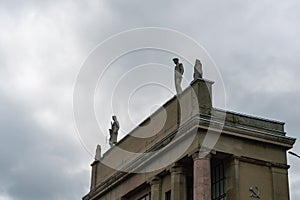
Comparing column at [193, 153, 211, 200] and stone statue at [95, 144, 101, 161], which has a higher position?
stone statue at [95, 144, 101, 161]

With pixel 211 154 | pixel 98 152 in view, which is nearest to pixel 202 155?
pixel 211 154

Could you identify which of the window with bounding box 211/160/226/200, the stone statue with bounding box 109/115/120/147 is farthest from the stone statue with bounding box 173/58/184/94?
the stone statue with bounding box 109/115/120/147

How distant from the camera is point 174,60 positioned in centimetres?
3700

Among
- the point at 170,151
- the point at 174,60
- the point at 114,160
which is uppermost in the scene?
the point at 174,60

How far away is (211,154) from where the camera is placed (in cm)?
3228

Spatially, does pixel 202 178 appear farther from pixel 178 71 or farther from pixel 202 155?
pixel 178 71

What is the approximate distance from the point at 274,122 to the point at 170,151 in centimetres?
576

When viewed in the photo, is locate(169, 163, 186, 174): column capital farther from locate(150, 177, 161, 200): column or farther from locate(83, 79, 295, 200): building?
locate(150, 177, 161, 200): column

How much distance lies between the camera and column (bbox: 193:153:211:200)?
31.3 metres

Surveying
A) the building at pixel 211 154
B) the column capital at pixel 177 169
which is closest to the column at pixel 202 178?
the building at pixel 211 154

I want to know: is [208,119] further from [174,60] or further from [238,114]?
[174,60]

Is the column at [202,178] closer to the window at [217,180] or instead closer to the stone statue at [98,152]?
the window at [217,180]

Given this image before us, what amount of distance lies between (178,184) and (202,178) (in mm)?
2668

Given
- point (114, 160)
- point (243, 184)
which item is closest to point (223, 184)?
point (243, 184)
